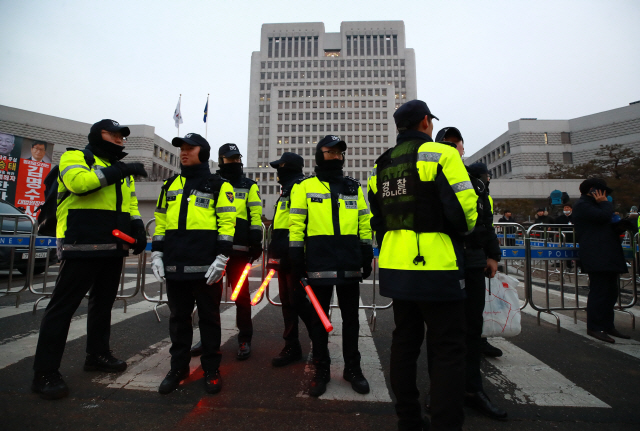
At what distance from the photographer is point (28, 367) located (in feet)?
10.2

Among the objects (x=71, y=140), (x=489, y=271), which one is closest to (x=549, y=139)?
(x=489, y=271)

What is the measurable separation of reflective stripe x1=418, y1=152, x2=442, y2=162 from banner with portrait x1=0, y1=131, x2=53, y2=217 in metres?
29.9

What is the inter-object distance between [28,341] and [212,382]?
2.70 meters

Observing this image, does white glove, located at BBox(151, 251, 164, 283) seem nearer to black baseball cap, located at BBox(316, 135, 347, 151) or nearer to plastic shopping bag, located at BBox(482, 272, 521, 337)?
black baseball cap, located at BBox(316, 135, 347, 151)

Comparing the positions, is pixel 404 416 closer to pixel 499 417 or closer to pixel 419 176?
pixel 499 417

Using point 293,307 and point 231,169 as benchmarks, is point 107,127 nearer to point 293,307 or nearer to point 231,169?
point 231,169

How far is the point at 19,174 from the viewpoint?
24.5 meters

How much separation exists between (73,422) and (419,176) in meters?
2.82

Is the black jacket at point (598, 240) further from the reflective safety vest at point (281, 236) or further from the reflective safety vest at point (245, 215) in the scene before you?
the reflective safety vest at point (245, 215)

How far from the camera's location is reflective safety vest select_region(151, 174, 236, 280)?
293 cm

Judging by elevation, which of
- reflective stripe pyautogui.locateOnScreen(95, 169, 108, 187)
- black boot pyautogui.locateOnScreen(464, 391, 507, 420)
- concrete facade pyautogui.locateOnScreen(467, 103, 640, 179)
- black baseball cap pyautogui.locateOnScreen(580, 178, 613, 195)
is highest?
concrete facade pyautogui.locateOnScreen(467, 103, 640, 179)

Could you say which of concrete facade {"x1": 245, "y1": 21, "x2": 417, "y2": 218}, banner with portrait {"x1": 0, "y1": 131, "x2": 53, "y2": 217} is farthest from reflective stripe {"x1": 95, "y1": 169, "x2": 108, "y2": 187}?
concrete facade {"x1": 245, "y1": 21, "x2": 417, "y2": 218}

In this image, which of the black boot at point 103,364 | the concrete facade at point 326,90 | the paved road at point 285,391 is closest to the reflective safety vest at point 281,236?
the paved road at point 285,391

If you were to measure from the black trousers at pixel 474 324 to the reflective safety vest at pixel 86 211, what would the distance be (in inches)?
125
